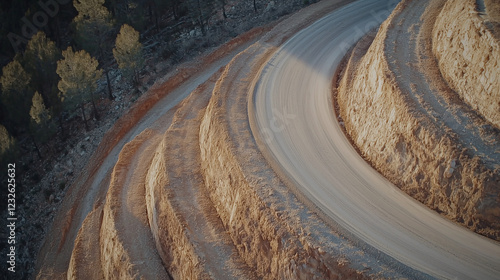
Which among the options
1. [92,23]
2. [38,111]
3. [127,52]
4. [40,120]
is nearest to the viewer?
[38,111]

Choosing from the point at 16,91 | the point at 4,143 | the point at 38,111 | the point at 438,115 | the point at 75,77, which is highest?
the point at 16,91

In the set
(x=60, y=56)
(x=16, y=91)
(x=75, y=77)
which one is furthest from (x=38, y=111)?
(x=60, y=56)

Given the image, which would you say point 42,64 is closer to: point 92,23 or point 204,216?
point 92,23

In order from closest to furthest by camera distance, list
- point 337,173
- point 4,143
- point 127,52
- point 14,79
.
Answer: point 337,173 → point 4,143 → point 14,79 → point 127,52

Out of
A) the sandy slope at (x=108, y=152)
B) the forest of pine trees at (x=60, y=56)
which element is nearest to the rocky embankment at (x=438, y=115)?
the sandy slope at (x=108, y=152)

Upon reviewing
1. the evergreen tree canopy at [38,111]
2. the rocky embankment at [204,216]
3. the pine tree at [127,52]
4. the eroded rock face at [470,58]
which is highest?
the pine tree at [127,52]

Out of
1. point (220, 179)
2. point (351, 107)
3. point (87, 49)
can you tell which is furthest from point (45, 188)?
point (351, 107)

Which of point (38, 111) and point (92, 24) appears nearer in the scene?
point (38, 111)

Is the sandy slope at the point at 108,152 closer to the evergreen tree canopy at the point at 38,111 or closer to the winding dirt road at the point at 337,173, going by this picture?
the evergreen tree canopy at the point at 38,111
